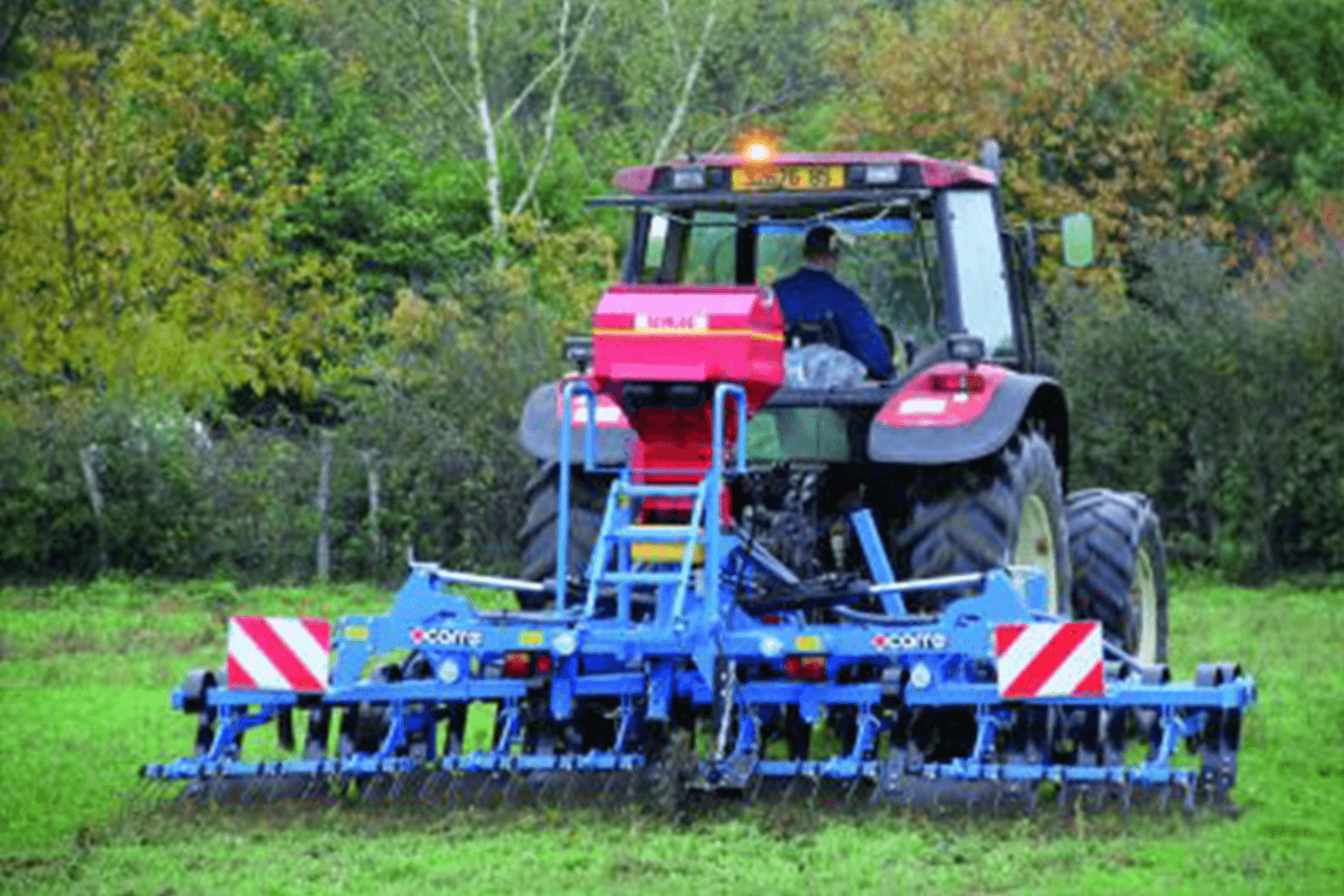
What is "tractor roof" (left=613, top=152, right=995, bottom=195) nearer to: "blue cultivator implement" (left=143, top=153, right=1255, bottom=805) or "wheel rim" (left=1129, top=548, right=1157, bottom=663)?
"blue cultivator implement" (left=143, top=153, right=1255, bottom=805)

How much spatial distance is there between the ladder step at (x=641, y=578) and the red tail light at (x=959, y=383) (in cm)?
158

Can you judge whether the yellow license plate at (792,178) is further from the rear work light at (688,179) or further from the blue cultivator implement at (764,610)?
the rear work light at (688,179)

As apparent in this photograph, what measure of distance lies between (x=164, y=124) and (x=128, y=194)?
2.84m

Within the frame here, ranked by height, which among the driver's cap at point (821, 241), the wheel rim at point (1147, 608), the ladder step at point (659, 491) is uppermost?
the driver's cap at point (821, 241)

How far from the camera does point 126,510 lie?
2344 cm

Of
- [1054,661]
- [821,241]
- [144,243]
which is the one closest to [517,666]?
[1054,661]

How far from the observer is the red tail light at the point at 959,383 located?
468 inches

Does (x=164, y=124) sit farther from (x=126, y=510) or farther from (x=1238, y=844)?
(x=1238, y=844)

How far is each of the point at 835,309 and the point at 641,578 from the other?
6.82ft

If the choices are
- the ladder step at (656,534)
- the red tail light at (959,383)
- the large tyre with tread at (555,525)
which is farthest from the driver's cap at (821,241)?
the ladder step at (656,534)

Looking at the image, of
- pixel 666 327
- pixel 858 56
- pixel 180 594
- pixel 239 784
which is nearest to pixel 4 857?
pixel 239 784

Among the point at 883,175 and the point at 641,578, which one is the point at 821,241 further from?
the point at 641,578

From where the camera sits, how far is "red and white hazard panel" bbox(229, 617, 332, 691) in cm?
1105

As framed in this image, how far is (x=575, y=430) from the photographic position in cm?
1227
